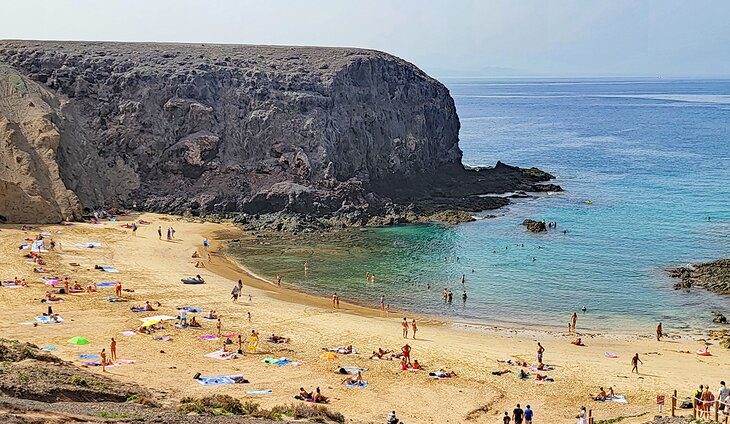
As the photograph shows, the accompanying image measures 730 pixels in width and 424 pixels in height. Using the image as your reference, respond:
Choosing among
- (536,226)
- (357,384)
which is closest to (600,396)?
(357,384)

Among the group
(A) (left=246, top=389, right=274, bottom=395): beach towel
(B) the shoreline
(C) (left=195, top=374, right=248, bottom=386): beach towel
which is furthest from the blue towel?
(B) the shoreline

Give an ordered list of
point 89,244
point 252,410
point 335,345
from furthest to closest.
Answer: point 89,244
point 335,345
point 252,410

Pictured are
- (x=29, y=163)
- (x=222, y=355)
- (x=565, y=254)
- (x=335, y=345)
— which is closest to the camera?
(x=222, y=355)

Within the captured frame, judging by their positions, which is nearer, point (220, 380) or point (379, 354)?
point (220, 380)

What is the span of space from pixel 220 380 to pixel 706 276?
2971 cm

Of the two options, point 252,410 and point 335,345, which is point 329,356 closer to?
point 335,345

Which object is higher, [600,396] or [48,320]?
[48,320]

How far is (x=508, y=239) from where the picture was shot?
52656 mm

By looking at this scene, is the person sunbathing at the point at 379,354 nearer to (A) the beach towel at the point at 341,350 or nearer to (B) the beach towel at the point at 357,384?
(A) the beach towel at the point at 341,350

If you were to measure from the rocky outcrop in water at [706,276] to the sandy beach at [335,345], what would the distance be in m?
8.79

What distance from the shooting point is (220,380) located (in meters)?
25.3

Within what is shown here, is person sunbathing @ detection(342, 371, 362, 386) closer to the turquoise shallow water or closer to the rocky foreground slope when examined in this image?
the turquoise shallow water

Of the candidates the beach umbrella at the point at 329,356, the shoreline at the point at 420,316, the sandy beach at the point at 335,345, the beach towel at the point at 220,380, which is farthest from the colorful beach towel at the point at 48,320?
the shoreline at the point at 420,316

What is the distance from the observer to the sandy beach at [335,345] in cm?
2464
